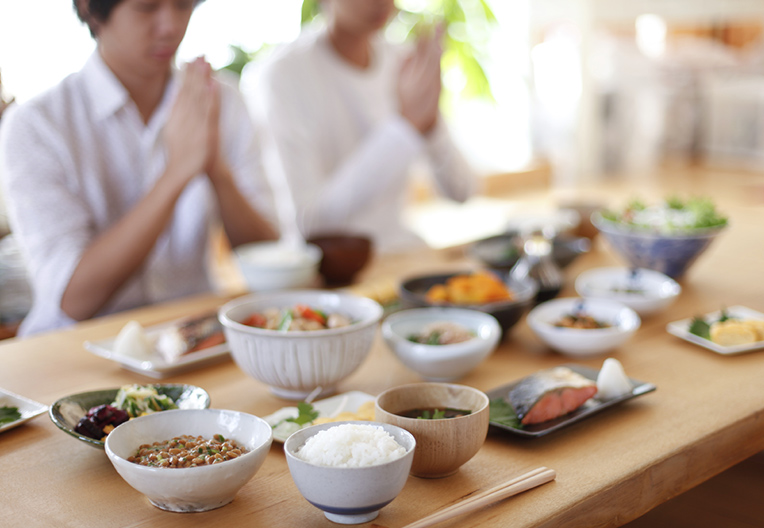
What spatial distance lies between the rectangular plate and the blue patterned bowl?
2.12 ft

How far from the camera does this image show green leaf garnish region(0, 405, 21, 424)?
1071 millimetres

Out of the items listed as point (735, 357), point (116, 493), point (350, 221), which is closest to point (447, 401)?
point (116, 493)

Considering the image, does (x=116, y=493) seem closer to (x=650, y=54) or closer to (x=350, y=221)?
(x=350, y=221)

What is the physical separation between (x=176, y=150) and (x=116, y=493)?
3.37ft

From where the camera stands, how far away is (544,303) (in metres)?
1.58

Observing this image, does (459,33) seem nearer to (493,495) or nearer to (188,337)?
(188,337)

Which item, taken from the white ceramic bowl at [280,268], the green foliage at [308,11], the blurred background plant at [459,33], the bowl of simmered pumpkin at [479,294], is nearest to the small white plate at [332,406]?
the bowl of simmered pumpkin at [479,294]

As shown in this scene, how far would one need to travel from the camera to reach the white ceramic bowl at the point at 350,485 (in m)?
0.76

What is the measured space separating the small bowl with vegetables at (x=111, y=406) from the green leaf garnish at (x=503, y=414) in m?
0.41

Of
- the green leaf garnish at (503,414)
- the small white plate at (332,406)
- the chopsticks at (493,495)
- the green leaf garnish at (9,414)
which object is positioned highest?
the green leaf garnish at (9,414)

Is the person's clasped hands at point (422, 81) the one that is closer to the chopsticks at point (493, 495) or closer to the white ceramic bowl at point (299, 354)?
the white ceramic bowl at point (299, 354)

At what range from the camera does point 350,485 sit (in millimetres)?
766

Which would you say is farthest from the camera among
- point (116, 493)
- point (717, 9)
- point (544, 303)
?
point (717, 9)

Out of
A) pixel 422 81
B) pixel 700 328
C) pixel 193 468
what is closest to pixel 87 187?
pixel 422 81
